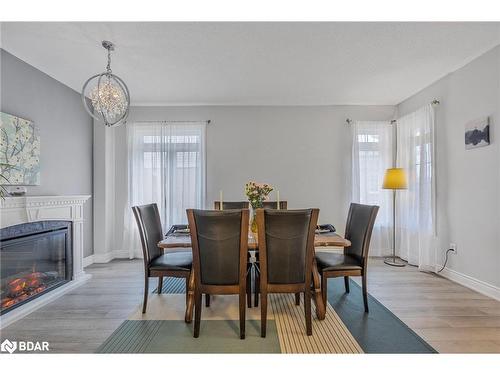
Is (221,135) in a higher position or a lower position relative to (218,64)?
lower

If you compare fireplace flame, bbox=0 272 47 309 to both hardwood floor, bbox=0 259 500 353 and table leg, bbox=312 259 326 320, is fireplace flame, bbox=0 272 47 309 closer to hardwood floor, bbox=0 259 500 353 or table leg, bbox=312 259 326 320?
hardwood floor, bbox=0 259 500 353

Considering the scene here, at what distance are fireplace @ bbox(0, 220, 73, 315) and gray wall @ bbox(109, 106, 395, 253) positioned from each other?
1346 mm

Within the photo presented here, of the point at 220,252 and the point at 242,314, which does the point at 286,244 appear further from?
the point at 242,314

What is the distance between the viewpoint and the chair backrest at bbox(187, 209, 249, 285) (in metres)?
1.96

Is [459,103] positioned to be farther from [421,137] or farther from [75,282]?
[75,282]

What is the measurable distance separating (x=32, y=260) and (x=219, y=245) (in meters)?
2.21

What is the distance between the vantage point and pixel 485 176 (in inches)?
114

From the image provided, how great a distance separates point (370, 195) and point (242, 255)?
10.7 ft

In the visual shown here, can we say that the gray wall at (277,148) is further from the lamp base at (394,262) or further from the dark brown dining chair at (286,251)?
the dark brown dining chair at (286,251)

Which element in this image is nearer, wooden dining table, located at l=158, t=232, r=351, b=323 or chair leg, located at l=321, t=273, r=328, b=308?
wooden dining table, located at l=158, t=232, r=351, b=323

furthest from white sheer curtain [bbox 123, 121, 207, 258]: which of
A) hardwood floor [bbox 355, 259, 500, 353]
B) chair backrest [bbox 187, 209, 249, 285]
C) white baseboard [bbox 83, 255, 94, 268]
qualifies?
hardwood floor [bbox 355, 259, 500, 353]

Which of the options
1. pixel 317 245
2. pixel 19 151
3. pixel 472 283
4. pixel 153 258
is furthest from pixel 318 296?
pixel 19 151
